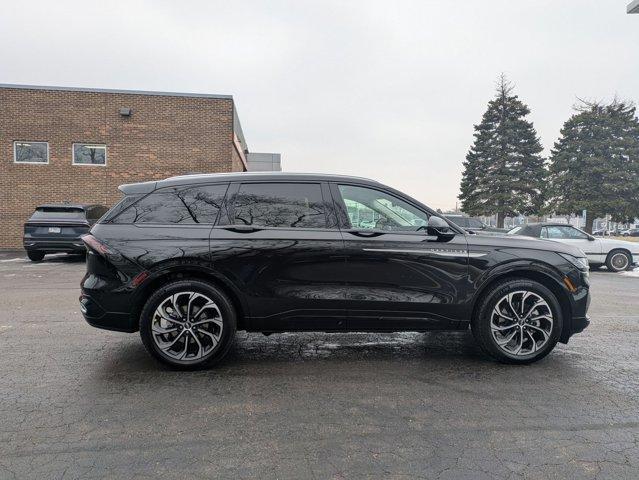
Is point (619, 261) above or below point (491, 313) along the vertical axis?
below

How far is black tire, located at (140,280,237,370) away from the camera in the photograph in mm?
3873

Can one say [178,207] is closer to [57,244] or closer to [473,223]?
[57,244]

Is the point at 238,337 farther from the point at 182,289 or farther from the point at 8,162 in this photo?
the point at 8,162

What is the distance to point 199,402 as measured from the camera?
330cm

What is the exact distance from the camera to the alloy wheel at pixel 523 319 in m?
4.11

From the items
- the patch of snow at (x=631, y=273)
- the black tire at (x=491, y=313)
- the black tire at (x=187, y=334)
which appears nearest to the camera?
the black tire at (x=187, y=334)

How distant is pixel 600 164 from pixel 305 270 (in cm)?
3362

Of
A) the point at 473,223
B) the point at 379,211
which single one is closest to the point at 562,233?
the point at 473,223

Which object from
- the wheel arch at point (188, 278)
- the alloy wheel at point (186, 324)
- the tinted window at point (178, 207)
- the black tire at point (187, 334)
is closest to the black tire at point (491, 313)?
the wheel arch at point (188, 278)

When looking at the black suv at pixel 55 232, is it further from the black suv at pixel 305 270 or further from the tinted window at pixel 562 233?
the tinted window at pixel 562 233

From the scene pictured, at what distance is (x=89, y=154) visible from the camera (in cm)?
1714

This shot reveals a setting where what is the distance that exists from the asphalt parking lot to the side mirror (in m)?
1.23

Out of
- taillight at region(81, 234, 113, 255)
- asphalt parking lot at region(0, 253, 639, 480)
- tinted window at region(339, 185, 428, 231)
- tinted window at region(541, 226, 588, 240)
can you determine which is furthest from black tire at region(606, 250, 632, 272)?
taillight at region(81, 234, 113, 255)

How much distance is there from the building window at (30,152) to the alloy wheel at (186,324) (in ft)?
53.8
